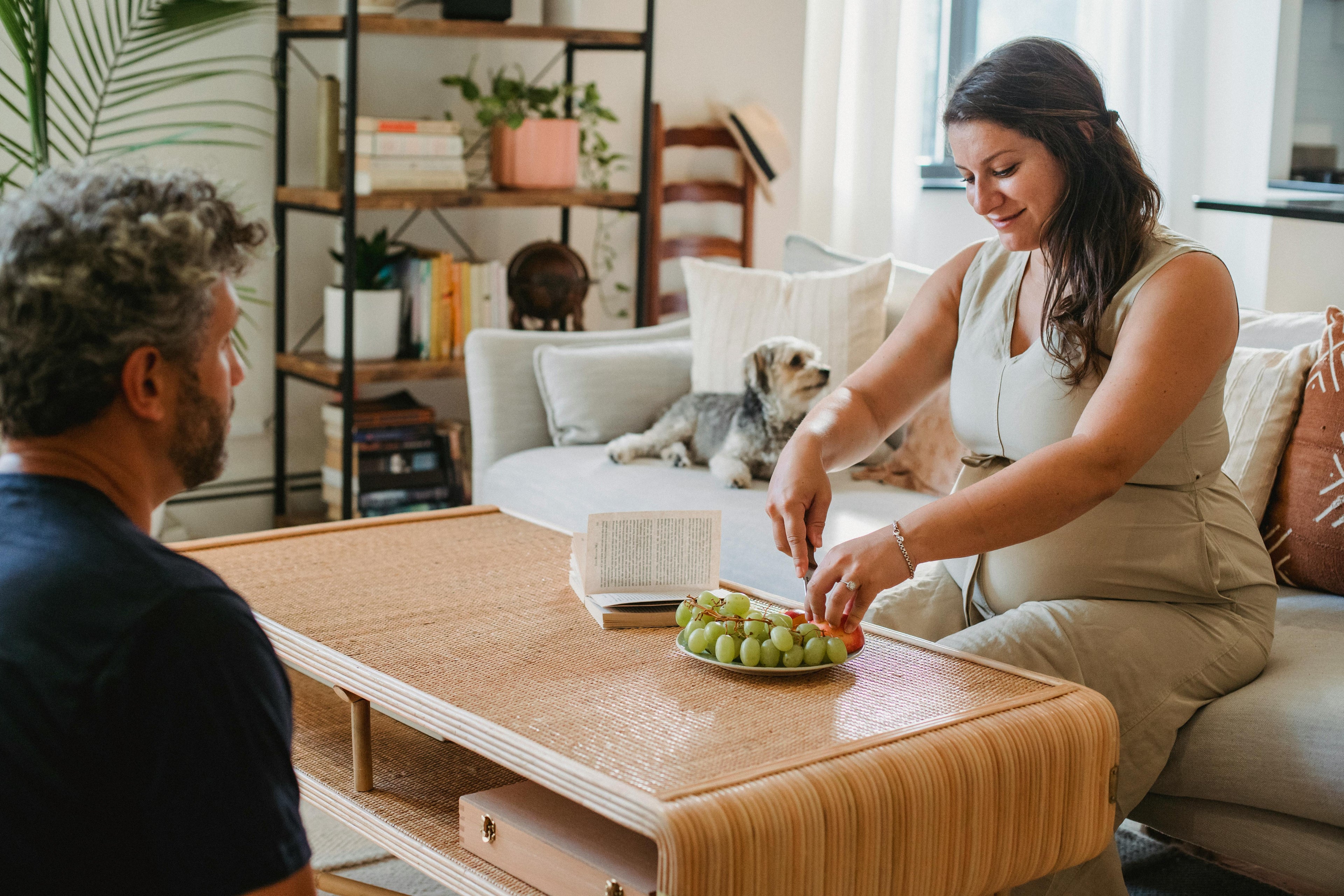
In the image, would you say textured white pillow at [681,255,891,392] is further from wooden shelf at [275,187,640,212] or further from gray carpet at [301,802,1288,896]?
gray carpet at [301,802,1288,896]

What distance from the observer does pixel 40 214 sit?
815 mm

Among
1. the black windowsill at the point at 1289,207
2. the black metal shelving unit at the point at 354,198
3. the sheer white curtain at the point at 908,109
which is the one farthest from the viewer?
the sheer white curtain at the point at 908,109

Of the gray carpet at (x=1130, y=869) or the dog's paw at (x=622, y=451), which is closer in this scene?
the gray carpet at (x=1130, y=869)

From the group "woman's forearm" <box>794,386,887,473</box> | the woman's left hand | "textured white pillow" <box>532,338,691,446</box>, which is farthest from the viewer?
"textured white pillow" <box>532,338,691,446</box>

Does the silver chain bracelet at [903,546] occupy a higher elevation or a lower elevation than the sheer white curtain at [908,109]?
lower

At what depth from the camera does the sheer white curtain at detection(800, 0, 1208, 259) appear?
392 cm

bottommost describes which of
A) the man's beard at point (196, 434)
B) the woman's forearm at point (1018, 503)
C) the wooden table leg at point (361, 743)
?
the wooden table leg at point (361, 743)

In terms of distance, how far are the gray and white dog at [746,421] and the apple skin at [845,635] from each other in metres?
1.29

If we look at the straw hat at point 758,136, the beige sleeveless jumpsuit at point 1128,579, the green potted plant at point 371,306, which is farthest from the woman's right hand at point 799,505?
the straw hat at point 758,136

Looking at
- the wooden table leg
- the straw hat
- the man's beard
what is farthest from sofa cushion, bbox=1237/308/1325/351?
the straw hat

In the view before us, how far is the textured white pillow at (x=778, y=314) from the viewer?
286 centimetres

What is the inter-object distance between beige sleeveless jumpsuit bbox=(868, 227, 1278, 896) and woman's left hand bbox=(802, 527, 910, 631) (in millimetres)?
226

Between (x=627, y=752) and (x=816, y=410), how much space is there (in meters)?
0.81

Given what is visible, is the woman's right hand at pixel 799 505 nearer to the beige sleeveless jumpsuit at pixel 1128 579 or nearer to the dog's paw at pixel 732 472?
the beige sleeveless jumpsuit at pixel 1128 579
